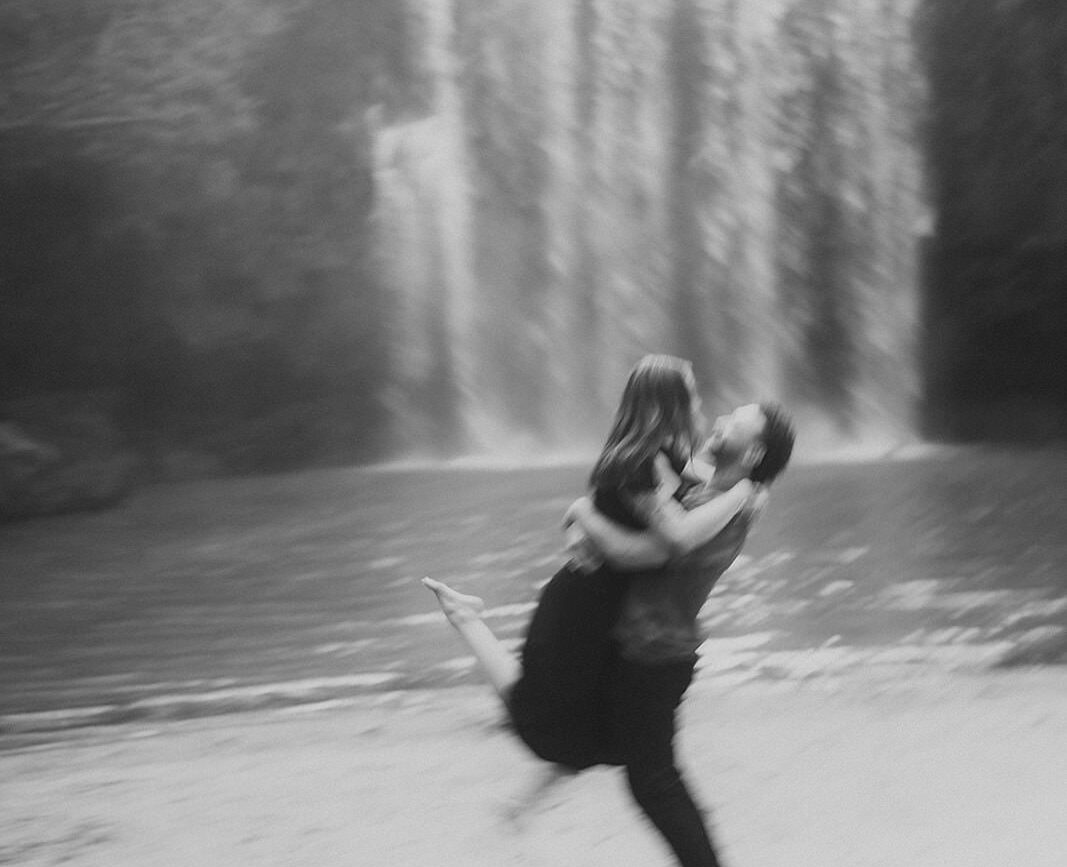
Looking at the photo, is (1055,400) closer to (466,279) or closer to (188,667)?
(466,279)

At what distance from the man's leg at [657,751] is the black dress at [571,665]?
0.19 feet

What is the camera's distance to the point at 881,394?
11039mm

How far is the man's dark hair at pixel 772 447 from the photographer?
2.62 m

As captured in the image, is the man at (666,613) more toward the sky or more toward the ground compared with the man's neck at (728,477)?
more toward the ground

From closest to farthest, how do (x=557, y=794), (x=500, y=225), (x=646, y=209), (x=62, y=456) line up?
(x=557, y=794) < (x=62, y=456) < (x=500, y=225) < (x=646, y=209)

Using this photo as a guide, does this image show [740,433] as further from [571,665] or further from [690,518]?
[571,665]

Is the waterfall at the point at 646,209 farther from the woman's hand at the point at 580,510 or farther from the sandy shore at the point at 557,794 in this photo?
the woman's hand at the point at 580,510

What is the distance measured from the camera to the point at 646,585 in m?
2.57

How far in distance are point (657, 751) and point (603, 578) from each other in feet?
1.08

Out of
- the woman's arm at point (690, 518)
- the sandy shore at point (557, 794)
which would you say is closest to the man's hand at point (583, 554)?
the woman's arm at point (690, 518)

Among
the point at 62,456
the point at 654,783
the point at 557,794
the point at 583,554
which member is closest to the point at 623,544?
the point at 583,554

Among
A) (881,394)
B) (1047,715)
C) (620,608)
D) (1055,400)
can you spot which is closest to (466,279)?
(881,394)

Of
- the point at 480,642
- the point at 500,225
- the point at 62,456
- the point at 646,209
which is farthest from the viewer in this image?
the point at 646,209

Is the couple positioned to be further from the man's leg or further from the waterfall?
the waterfall
